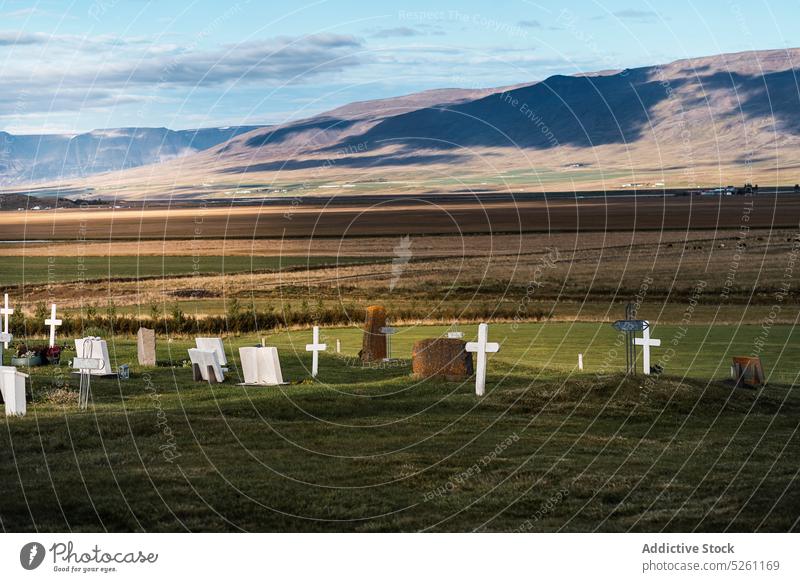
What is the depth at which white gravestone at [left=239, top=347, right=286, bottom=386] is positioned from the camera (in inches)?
1240

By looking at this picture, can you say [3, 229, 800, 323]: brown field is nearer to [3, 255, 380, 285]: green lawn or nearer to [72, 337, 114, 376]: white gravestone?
[3, 255, 380, 285]: green lawn

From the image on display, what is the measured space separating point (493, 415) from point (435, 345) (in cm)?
575

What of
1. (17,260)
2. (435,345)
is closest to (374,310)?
(435,345)

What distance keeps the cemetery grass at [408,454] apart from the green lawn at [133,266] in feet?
195

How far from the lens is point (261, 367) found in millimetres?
31688

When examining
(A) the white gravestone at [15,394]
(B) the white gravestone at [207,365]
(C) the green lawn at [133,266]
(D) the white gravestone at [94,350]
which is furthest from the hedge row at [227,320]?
(C) the green lawn at [133,266]

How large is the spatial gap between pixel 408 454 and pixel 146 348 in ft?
52.1

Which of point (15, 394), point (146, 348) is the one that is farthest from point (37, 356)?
point (15, 394)

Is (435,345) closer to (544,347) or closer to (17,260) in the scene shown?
(544,347)

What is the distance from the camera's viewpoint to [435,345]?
3170cm

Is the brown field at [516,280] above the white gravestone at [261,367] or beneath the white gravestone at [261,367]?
above

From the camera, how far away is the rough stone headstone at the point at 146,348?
1403 inches

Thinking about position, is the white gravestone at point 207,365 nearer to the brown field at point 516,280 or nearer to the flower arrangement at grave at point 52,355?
the flower arrangement at grave at point 52,355

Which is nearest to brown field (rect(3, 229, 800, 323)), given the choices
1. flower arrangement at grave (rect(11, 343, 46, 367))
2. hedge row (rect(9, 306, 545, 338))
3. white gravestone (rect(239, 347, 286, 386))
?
hedge row (rect(9, 306, 545, 338))
